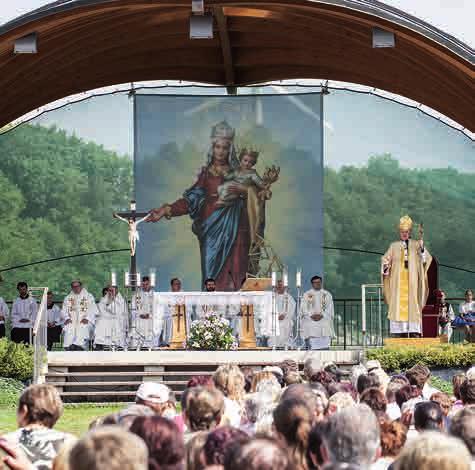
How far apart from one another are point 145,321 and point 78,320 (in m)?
2.02

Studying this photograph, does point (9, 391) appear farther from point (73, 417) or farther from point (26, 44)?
point (26, 44)

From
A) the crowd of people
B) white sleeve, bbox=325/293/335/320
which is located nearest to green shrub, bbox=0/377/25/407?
white sleeve, bbox=325/293/335/320

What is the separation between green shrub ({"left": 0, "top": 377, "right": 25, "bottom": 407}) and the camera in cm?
1709

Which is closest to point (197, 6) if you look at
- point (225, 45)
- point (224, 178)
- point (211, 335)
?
point (211, 335)

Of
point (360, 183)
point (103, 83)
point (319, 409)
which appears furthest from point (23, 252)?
point (319, 409)

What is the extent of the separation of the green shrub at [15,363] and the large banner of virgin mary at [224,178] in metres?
8.56

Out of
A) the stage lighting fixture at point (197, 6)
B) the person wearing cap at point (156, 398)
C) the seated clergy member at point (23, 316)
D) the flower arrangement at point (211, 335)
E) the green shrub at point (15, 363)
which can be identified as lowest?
the person wearing cap at point (156, 398)

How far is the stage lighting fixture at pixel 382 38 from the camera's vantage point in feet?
58.7

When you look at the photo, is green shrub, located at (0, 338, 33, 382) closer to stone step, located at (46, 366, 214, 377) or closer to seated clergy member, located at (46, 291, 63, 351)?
stone step, located at (46, 366, 214, 377)

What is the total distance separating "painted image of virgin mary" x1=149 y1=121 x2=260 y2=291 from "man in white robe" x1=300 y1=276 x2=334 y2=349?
2437 millimetres

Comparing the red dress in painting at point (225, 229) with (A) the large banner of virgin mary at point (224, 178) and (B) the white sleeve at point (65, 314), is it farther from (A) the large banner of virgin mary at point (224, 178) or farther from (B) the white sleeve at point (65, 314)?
(B) the white sleeve at point (65, 314)

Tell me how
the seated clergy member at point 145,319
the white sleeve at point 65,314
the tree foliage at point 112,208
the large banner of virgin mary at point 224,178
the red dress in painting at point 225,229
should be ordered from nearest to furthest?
the seated clergy member at point 145,319
the white sleeve at point 65,314
the red dress in painting at point 225,229
the large banner of virgin mary at point 224,178
the tree foliage at point 112,208

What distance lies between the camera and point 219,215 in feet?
87.3

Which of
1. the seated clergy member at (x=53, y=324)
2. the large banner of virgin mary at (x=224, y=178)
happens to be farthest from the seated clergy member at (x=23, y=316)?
the large banner of virgin mary at (x=224, y=178)
